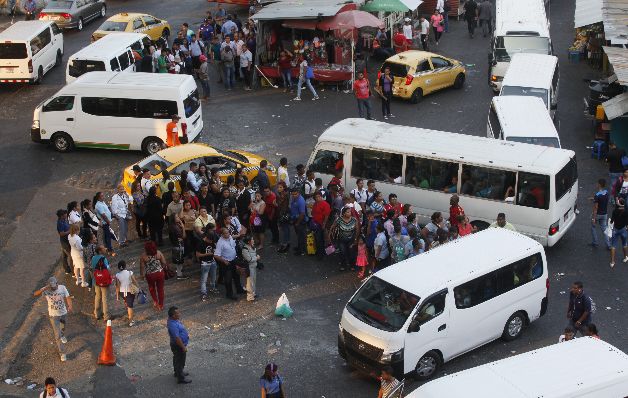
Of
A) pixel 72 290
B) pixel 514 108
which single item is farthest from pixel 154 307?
pixel 514 108

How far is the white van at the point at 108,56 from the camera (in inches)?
1177

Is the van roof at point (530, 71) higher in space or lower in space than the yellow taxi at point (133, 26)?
lower

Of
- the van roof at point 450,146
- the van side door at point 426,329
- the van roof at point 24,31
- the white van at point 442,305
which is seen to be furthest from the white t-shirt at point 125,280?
the van roof at point 24,31

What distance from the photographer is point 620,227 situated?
20.1 m

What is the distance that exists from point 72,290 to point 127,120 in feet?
25.6

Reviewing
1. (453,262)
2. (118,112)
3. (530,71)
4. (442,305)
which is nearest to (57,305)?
(442,305)

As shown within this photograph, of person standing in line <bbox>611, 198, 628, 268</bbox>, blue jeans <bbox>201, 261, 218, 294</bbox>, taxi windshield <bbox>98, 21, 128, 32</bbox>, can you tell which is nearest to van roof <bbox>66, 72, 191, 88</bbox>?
blue jeans <bbox>201, 261, 218, 294</bbox>

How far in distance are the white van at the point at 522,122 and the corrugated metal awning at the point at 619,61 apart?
2096mm

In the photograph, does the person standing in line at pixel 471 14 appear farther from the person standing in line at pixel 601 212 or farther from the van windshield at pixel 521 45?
the person standing in line at pixel 601 212

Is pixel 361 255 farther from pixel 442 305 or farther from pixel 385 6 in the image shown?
pixel 385 6

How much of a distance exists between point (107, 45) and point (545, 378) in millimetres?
21912

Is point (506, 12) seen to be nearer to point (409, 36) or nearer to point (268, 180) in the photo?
point (409, 36)

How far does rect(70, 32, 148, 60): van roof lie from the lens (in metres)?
30.1

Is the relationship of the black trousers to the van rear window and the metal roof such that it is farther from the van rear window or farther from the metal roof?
the van rear window
